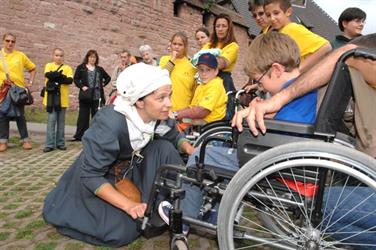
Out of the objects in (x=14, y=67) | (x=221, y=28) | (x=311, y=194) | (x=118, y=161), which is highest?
(x=221, y=28)

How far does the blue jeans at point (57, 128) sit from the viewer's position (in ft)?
20.8

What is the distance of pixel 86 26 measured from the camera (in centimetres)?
1265

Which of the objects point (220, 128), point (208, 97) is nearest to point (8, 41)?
point (208, 97)

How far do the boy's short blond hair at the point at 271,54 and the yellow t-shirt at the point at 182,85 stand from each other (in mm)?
2308

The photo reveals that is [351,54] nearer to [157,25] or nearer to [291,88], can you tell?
[291,88]

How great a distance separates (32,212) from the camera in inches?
125

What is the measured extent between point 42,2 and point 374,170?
459 inches

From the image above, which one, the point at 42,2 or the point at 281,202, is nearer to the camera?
the point at 281,202

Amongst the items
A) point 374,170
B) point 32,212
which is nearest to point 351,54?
point 374,170

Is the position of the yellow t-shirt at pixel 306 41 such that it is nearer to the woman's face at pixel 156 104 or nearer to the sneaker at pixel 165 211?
the woman's face at pixel 156 104

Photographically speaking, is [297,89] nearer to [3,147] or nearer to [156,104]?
[156,104]

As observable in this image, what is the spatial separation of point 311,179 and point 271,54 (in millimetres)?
698

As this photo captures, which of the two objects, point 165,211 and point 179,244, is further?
point 165,211

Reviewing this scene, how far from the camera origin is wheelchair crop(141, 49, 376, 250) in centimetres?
162
